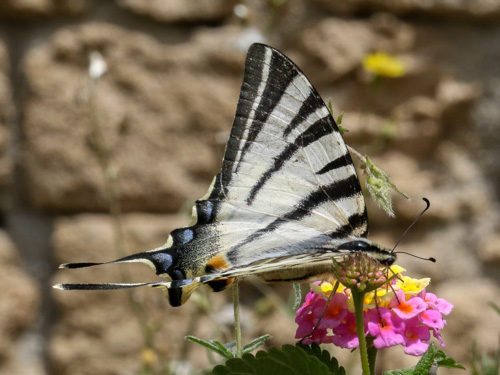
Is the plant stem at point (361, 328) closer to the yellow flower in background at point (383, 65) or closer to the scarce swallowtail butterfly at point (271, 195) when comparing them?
the scarce swallowtail butterfly at point (271, 195)

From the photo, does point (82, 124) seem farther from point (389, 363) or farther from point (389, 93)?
point (389, 363)

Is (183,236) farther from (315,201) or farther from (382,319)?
(382,319)

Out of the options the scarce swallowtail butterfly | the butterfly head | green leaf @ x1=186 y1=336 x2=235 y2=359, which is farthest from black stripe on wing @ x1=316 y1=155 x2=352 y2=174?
green leaf @ x1=186 y1=336 x2=235 y2=359

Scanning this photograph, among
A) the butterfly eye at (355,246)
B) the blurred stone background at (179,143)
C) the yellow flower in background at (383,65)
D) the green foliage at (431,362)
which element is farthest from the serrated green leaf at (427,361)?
the yellow flower in background at (383,65)

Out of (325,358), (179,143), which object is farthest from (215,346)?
(179,143)

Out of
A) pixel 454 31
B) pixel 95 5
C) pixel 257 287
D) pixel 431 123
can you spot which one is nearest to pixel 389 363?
pixel 257 287

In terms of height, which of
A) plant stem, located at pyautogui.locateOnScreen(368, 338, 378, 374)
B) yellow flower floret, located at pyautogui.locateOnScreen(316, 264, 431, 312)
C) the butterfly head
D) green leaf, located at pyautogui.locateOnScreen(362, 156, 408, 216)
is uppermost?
green leaf, located at pyautogui.locateOnScreen(362, 156, 408, 216)

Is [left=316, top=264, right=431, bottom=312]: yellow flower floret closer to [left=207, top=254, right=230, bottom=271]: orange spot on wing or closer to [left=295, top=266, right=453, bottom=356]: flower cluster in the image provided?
[left=295, top=266, right=453, bottom=356]: flower cluster
